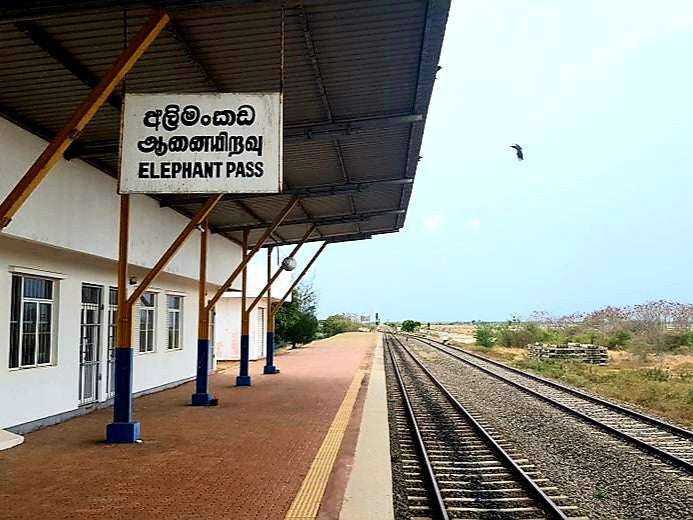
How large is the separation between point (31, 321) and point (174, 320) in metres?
8.09

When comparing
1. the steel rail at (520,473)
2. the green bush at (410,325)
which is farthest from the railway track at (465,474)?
the green bush at (410,325)

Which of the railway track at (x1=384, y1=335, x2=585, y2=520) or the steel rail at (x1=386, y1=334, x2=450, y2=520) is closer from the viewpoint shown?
the steel rail at (x1=386, y1=334, x2=450, y2=520)

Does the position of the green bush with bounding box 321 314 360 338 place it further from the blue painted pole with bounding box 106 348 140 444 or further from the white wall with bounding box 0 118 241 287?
the blue painted pole with bounding box 106 348 140 444

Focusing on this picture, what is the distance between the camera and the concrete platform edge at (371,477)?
22.6 feet

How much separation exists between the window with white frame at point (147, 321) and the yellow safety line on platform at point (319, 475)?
217 inches

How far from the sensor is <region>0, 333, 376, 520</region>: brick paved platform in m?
7.05

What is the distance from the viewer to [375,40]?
9.42 m

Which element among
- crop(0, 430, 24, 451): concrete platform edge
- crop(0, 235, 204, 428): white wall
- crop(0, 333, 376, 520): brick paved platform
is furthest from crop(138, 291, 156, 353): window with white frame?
crop(0, 430, 24, 451): concrete platform edge

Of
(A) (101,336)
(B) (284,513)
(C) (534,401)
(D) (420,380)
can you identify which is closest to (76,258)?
(A) (101,336)

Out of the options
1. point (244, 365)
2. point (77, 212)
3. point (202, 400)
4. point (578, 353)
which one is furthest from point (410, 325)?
point (77, 212)

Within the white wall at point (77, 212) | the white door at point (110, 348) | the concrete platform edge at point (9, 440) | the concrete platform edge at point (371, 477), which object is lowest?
the concrete platform edge at point (371, 477)

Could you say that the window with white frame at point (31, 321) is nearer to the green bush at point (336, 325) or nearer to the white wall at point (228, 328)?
the white wall at point (228, 328)

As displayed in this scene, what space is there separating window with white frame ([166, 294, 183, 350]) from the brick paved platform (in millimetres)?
3581

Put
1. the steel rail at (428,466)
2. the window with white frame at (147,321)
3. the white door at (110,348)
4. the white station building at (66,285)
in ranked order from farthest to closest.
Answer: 1. the window with white frame at (147,321)
2. the white door at (110,348)
3. the white station building at (66,285)
4. the steel rail at (428,466)
